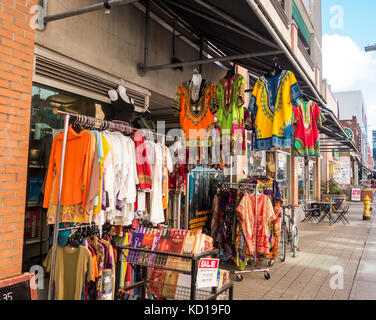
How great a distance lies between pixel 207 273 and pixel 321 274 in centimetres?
377

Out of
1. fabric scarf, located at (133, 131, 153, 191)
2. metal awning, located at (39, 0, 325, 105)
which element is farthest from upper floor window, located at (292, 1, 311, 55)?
fabric scarf, located at (133, 131, 153, 191)

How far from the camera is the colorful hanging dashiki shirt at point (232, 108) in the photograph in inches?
185

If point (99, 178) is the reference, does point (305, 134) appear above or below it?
above

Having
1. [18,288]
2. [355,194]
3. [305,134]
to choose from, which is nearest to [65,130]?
[18,288]

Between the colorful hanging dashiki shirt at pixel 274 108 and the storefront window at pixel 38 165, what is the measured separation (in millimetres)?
2861

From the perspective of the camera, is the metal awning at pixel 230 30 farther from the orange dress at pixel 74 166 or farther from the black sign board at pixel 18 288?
the black sign board at pixel 18 288

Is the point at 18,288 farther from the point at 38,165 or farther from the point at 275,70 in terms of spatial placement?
the point at 275,70

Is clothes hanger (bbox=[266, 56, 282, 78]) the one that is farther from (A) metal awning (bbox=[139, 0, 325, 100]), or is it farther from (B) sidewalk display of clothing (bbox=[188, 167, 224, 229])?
(B) sidewalk display of clothing (bbox=[188, 167, 224, 229])

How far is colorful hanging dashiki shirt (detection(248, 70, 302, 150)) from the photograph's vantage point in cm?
464

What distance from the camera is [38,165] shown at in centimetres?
356

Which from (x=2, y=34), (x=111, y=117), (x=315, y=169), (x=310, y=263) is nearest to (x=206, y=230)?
(x=310, y=263)

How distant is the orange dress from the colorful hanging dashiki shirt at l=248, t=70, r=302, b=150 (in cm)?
272

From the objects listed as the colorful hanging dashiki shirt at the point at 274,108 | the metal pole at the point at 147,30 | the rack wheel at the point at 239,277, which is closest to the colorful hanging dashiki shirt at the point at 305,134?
the colorful hanging dashiki shirt at the point at 274,108

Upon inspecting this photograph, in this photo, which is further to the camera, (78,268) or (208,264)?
(78,268)
